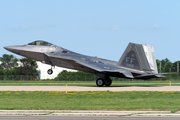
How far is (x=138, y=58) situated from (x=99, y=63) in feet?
14.8

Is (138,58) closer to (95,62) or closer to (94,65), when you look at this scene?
(95,62)

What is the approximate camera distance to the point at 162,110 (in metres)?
14.9

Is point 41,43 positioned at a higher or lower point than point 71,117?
higher

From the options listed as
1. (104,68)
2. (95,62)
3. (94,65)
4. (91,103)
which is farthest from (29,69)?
(91,103)

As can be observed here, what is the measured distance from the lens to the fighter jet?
34438 millimetres

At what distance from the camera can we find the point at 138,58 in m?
34.7

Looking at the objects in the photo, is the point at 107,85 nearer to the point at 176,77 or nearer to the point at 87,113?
the point at 176,77

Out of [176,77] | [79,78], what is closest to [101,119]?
[176,77]

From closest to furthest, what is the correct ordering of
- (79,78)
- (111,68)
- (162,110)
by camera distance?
(162,110)
(111,68)
(79,78)

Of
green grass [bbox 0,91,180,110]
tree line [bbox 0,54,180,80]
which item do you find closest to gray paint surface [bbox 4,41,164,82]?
green grass [bbox 0,91,180,110]

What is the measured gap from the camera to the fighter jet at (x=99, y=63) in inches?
1356

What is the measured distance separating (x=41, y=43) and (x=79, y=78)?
28.5 meters

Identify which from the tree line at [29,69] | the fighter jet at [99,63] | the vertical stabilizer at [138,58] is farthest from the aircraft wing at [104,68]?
the tree line at [29,69]

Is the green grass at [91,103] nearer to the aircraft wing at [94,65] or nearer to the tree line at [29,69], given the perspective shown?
the aircraft wing at [94,65]
